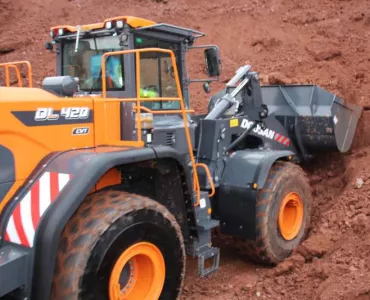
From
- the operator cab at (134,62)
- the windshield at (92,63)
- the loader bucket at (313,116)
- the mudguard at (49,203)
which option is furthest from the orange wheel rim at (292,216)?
the mudguard at (49,203)

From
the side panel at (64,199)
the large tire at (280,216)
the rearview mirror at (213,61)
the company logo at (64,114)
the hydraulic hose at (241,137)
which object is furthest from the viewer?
the hydraulic hose at (241,137)

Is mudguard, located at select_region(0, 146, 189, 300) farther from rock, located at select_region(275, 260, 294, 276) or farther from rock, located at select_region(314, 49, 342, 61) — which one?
rock, located at select_region(314, 49, 342, 61)

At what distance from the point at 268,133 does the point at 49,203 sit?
339 centimetres

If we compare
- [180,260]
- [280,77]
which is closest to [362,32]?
[280,77]

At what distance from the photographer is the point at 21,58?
12.7 meters

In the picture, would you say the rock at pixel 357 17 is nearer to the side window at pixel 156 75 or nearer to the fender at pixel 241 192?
the fender at pixel 241 192

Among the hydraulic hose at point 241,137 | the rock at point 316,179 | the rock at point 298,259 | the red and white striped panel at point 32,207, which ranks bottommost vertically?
the rock at point 298,259

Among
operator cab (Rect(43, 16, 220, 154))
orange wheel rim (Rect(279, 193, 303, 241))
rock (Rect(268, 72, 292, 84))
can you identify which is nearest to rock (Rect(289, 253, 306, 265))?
orange wheel rim (Rect(279, 193, 303, 241))

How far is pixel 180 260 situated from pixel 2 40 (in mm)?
11591

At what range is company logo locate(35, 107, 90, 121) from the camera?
3170mm

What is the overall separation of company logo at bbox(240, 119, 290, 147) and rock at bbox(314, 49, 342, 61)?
391cm

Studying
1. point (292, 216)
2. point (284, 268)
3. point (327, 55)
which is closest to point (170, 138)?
point (284, 268)

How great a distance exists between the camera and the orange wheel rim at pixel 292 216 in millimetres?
5285

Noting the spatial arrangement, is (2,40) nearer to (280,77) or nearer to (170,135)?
(280,77)
